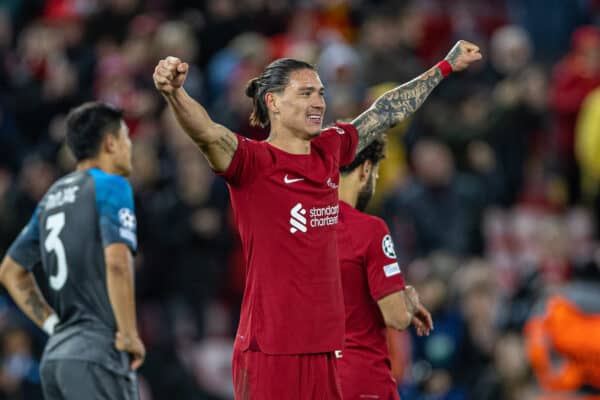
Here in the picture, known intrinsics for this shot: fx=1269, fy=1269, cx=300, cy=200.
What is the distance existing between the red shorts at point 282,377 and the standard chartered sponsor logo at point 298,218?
593mm

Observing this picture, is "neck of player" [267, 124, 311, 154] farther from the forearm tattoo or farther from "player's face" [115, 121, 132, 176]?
the forearm tattoo

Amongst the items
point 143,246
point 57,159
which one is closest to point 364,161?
point 143,246

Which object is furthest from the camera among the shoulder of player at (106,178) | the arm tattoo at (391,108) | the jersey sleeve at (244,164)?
the shoulder of player at (106,178)

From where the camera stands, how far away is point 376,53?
1368 cm

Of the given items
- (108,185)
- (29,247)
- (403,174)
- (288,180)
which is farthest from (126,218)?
(403,174)

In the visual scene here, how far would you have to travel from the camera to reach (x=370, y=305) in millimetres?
6660

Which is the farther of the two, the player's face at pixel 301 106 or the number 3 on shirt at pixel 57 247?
the number 3 on shirt at pixel 57 247

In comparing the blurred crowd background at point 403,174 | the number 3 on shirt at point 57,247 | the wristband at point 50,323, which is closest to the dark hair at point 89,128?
the number 3 on shirt at point 57,247

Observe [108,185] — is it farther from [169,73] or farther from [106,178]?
[169,73]

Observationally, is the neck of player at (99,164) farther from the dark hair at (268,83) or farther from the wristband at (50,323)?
the dark hair at (268,83)

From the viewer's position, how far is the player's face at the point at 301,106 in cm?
603

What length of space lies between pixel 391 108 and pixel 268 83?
3.41 ft

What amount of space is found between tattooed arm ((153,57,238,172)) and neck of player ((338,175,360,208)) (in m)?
1.20

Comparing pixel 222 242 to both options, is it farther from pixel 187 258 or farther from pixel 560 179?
pixel 560 179
